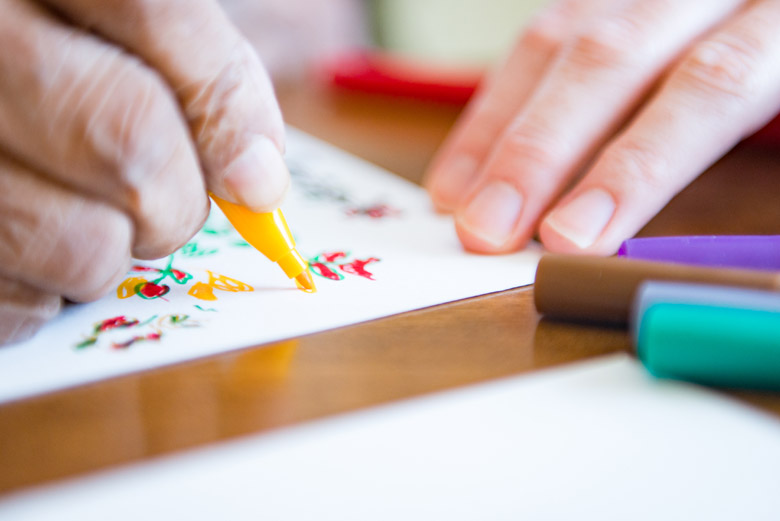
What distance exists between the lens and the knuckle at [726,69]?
0.55m

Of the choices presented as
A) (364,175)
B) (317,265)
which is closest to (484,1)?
(364,175)

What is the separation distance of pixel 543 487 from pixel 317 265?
258 mm

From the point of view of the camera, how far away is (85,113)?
1.06 feet

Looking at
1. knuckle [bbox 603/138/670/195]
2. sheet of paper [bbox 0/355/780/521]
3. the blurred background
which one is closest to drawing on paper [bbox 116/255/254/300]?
sheet of paper [bbox 0/355/780/521]

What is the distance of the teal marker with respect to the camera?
0.30 meters

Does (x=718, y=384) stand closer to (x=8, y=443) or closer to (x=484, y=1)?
(x=8, y=443)

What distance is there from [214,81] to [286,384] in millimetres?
161

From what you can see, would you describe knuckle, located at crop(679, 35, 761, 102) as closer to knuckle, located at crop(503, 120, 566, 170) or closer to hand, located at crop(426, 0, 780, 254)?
hand, located at crop(426, 0, 780, 254)

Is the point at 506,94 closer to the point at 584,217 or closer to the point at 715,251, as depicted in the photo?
the point at 584,217

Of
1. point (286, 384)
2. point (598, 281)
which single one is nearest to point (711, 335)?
point (598, 281)

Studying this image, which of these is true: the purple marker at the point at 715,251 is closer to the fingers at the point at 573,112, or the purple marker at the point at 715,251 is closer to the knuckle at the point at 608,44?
the fingers at the point at 573,112

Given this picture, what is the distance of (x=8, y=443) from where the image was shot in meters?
0.28

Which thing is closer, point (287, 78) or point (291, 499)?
point (291, 499)

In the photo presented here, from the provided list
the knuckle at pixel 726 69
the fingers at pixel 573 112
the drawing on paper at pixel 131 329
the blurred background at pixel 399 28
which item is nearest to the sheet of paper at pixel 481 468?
the drawing on paper at pixel 131 329
